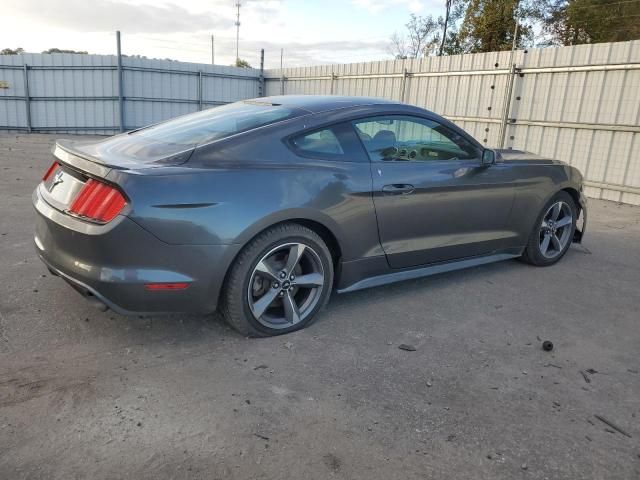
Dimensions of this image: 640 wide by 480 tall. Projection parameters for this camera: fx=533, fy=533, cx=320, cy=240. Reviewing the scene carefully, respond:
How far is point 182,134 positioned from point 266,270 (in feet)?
3.63

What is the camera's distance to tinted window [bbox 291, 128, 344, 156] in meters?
3.38

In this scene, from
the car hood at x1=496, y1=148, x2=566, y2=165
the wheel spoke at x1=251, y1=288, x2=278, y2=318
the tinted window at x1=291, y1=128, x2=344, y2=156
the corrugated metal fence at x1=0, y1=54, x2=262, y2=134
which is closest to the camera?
the wheel spoke at x1=251, y1=288, x2=278, y2=318

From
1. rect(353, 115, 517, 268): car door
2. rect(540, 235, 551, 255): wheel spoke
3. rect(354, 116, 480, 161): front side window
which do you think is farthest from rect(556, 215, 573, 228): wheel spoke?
rect(354, 116, 480, 161): front side window

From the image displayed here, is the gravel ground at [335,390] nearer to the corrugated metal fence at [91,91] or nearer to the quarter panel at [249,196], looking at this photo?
the quarter panel at [249,196]

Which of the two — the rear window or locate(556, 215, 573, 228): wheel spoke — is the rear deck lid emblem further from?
locate(556, 215, 573, 228): wheel spoke

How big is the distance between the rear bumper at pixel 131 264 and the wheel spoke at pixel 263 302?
0.88 ft

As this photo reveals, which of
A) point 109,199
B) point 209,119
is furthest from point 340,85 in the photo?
point 109,199

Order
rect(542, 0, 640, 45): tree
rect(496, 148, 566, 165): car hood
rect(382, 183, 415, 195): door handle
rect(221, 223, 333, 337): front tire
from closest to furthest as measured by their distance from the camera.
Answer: rect(221, 223, 333, 337): front tire
rect(382, 183, 415, 195): door handle
rect(496, 148, 566, 165): car hood
rect(542, 0, 640, 45): tree

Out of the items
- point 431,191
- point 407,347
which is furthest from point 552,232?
point 407,347

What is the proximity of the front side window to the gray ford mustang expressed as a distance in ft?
0.03

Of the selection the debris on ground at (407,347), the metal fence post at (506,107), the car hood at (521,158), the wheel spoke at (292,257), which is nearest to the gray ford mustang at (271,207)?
the wheel spoke at (292,257)

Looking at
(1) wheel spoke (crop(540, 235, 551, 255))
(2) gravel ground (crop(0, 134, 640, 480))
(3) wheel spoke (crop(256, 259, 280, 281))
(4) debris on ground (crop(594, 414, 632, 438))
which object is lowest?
(2) gravel ground (crop(0, 134, 640, 480))

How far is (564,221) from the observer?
520 cm

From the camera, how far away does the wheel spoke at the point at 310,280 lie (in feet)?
11.3
